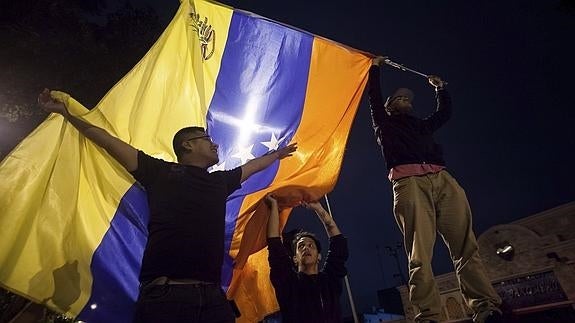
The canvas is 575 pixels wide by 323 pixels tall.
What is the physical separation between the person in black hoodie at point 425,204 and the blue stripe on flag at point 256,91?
916 millimetres

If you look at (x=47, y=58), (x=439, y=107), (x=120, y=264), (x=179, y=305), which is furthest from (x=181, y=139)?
(x=47, y=58)

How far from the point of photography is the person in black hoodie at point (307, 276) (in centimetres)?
288

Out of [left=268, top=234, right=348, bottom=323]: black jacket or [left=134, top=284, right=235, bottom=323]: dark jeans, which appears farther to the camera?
[left=268, top=234, right=348, bottom=323]: black jacket

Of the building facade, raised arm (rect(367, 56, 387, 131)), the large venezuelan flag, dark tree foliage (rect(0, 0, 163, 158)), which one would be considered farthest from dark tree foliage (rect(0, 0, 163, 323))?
the building facade

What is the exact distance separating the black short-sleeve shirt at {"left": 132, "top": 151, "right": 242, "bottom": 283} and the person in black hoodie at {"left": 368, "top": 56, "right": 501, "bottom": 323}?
1.74 m

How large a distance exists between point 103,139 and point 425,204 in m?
2.77

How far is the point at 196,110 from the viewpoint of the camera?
3.54 m

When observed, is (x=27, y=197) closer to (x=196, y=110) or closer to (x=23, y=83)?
(x=196, y=110)

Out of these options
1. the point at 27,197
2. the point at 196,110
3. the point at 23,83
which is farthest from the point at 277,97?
the point at 23,83

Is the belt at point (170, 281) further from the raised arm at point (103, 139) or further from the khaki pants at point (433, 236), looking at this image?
the khaki pants at point (433, 236)

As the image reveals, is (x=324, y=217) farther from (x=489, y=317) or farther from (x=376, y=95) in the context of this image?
(x=489, y=317)

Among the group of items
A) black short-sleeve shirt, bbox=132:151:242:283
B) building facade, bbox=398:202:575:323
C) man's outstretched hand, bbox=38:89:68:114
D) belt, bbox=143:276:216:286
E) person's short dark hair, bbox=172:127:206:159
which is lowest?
building facade, bbox=398:202:575:323

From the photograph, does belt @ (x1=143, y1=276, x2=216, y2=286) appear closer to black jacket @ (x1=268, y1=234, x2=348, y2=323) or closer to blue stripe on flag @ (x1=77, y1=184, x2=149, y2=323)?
blue stripe on flag @ (x1=77, y1=184, x2=149, y2=323)

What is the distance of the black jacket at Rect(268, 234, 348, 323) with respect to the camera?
2.86 m
